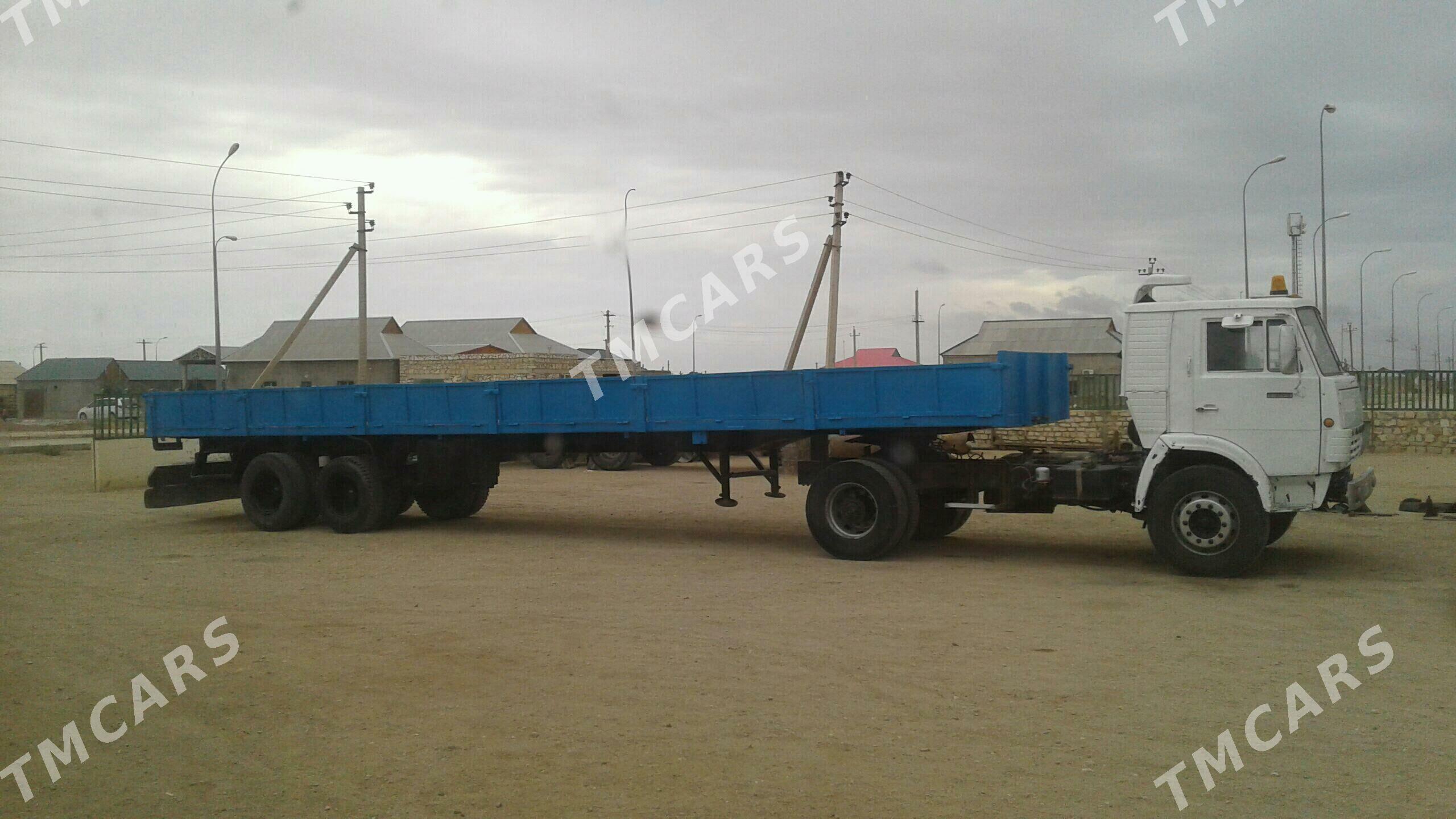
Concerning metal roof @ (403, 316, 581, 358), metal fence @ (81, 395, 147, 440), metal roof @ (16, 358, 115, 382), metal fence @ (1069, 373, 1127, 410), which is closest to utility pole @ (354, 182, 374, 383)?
metal fence @ (81, 395, 147, 440)

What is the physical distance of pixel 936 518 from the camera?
44.6 feet

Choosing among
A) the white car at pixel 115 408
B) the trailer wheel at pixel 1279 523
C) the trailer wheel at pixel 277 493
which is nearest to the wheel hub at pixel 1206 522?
the trailer wheel at pixel 1279 523

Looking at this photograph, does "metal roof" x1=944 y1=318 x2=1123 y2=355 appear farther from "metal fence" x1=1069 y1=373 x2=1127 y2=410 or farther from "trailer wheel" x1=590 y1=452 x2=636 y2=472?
"trailer wheel" x1=590 y1=452 x2=636 y2=472

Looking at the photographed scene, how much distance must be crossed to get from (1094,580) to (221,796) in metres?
8.21

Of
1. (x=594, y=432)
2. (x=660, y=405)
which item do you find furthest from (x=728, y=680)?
(x=594, y=432)

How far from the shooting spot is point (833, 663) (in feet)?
24.5

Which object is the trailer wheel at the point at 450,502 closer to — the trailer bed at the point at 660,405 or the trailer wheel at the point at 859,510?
the trailer bed at the point at 660,405

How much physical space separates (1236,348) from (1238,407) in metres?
0.59

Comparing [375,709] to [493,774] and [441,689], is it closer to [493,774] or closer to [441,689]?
[441,689]

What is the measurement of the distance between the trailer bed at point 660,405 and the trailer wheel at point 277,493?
487 mm

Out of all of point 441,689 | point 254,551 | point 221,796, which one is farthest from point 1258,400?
point 254,551

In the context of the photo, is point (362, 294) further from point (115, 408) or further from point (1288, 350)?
point (1288, 350)

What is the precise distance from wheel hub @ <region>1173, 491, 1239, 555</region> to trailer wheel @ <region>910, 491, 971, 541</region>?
302cm

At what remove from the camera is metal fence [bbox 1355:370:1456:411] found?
87.4ft
